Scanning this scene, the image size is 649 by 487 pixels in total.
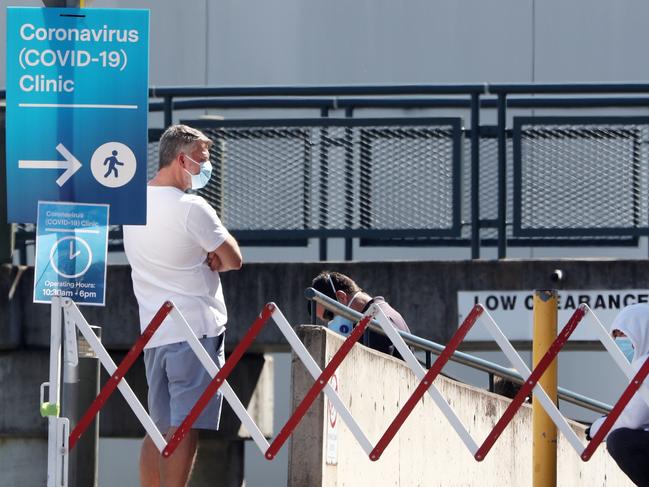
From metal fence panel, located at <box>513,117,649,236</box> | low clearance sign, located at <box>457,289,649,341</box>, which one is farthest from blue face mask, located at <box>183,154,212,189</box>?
metal fence panel, located at <box>513,117,649,236</box>

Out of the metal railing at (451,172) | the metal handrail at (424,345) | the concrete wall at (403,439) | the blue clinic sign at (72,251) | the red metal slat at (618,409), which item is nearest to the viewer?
the blue clinic sign at (72,251)

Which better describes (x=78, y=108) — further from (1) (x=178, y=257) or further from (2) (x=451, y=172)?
(2) (x=451, y=172)

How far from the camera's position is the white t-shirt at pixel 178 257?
22.2ft

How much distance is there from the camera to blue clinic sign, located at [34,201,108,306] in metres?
6.13

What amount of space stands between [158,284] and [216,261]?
28 centimetres

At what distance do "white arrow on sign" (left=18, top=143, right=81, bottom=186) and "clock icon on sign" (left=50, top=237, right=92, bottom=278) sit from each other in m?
0.24

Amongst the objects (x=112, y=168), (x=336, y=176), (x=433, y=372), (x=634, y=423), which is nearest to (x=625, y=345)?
(x=634, y=423)

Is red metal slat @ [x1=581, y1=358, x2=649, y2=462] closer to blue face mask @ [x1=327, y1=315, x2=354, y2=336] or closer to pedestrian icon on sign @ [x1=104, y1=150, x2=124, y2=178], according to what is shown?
blue face mask @ [x1=327, y1=315, x2=354, y2=336]

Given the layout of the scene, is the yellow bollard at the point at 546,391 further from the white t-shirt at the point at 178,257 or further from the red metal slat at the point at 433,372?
the white t-shirt at the point at 178,257

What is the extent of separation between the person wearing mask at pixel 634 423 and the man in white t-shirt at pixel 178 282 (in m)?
1.69

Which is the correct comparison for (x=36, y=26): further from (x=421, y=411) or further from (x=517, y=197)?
(x=517, y=197)

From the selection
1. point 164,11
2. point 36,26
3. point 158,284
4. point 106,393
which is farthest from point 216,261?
point 164,11

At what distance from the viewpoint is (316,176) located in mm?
10781

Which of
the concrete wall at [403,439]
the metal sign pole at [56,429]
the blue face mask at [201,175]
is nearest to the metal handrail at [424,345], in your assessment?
the concrete wall at [403,439]
